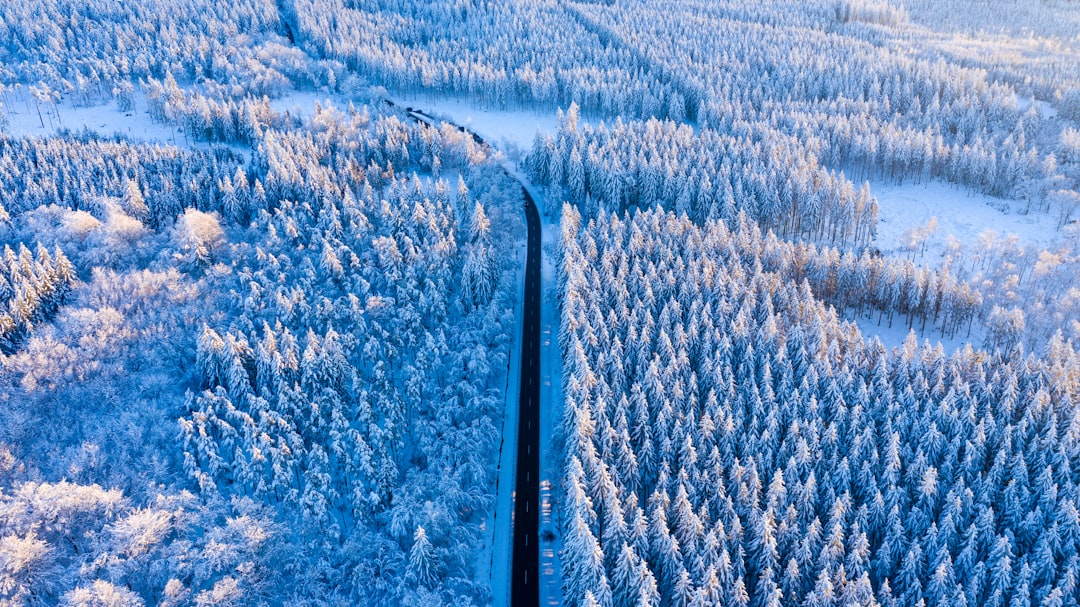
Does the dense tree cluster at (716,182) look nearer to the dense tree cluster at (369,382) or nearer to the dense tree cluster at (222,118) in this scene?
the dense tree cluster at (369,382)

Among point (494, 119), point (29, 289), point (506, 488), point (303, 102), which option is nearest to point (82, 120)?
point (303, 102)

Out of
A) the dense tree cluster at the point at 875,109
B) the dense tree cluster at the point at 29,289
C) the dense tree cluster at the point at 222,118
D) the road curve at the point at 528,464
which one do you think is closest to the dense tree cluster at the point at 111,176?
the dense tree cluster at the point at 222,118

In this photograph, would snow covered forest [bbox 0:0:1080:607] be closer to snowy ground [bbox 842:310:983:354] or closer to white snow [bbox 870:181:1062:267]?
snowy ground [bbox 842:310:983:354]

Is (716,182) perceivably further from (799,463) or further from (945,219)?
(799,463)

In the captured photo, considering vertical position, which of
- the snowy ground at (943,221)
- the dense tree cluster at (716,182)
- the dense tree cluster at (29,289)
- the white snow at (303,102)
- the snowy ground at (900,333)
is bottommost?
the snowy ground at (900,333)

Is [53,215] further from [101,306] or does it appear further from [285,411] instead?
[285,411]

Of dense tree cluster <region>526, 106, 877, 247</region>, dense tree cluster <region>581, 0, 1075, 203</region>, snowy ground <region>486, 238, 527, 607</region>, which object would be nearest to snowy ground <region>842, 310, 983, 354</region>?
dense tree cluster <region>526, 106, 877, 247</region>
